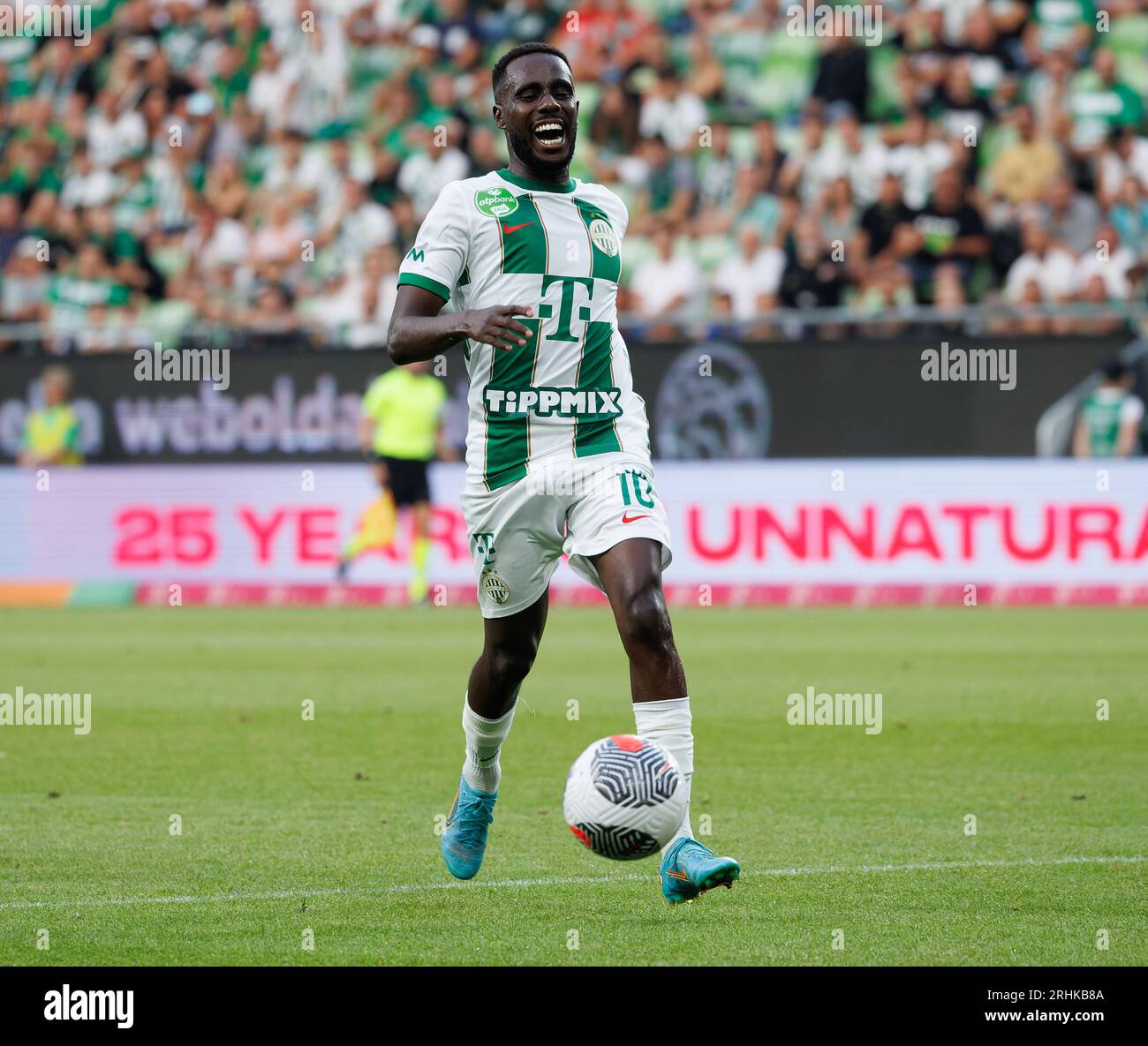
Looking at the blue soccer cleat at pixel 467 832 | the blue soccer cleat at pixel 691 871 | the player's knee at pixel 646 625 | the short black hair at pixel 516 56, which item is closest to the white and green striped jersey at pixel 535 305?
the short black hair at pixel 516 56

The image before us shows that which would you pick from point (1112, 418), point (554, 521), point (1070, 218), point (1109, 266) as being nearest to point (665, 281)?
point (1070, 218)

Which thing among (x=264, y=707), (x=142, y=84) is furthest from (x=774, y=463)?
(x=142, y=84)

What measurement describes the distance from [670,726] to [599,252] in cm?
158

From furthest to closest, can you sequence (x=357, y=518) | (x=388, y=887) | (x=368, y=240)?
(x=368, y=240) < (x=357, y=518) < (x=388, y=887)

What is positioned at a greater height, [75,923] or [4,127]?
[4,127]

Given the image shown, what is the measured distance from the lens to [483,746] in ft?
21.6

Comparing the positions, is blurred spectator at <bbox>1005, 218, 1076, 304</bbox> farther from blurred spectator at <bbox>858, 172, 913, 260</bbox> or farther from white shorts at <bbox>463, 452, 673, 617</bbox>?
white shorts at <bbox>463, 452, 673, 617</bbox>

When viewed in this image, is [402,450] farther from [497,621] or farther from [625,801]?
[625,801]

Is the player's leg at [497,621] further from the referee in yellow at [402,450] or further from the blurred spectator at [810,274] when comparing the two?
the blurred spectator at [810,274]

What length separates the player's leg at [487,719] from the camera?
20.8 ft

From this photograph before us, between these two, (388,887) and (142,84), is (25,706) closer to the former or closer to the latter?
(388,887)

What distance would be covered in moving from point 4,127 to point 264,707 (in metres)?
14.5

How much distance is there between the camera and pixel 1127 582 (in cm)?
1645

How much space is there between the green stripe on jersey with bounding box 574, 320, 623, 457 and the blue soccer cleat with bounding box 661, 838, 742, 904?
1.32 m
